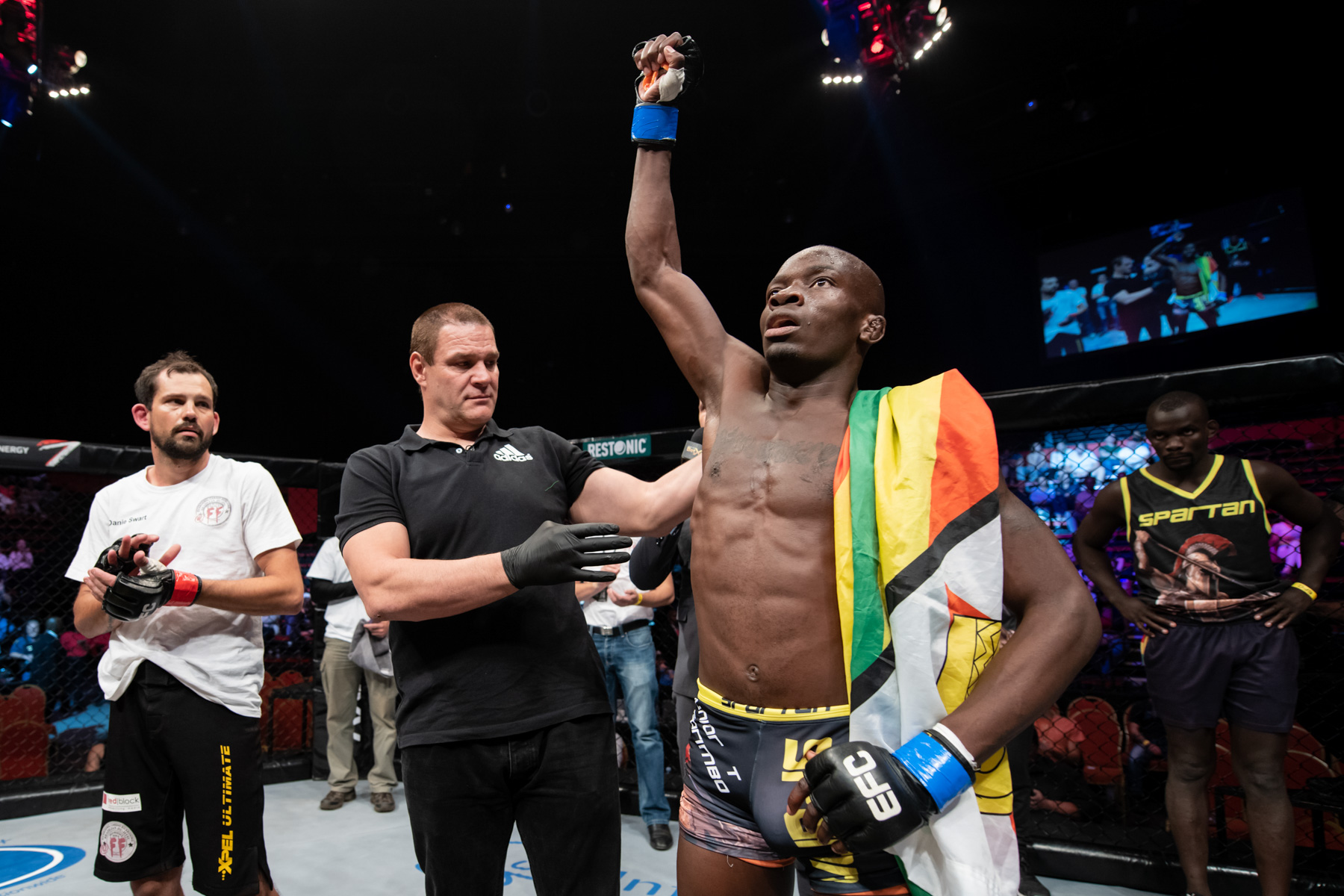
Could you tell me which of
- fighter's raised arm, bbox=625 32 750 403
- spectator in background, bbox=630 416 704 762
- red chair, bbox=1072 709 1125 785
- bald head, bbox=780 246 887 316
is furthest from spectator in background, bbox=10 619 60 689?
red chair, bbox=1072 709 1125 785

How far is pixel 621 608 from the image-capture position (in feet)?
11.3

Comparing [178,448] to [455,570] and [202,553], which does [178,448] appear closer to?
[202,553]

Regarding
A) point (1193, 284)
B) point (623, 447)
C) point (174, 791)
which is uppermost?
point (1193, 284)

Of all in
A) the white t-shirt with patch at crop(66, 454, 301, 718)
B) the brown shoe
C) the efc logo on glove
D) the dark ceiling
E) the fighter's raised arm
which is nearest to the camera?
the efc logo on glove

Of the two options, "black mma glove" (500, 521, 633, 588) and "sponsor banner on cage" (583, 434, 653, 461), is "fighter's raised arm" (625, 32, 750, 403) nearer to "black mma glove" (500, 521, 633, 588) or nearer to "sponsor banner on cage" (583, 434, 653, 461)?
"black mma glove" (500, 521, 633, 588)

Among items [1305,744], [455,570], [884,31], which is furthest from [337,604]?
[884,31]

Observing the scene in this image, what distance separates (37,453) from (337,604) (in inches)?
60.0

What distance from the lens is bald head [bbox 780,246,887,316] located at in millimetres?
1372

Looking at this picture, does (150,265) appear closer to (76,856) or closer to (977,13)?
(76,856)

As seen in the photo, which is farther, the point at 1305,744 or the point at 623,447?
the point at 623,447

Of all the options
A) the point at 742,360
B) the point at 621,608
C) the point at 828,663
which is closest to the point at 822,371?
the point at 742,360

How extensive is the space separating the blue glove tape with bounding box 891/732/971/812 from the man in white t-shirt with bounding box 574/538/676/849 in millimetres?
2262

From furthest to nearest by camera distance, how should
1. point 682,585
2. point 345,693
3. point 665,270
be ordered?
point 345,693 < point 682,585 < point 665,270

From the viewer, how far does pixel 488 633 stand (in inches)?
60.5
